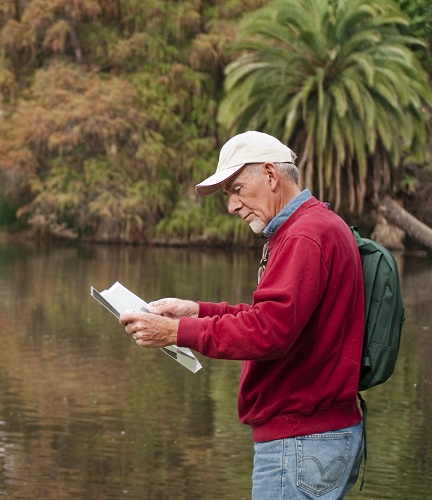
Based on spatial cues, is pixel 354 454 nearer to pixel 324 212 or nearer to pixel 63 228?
pixel 324 212

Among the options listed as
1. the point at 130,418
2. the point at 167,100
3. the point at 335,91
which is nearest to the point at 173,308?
the point at 130,418

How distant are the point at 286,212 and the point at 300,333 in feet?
1.22

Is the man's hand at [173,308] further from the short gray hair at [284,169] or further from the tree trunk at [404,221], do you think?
the tree trunk at [404,221]

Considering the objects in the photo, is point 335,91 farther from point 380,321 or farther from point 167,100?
point 380,321

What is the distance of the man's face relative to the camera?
398 cm

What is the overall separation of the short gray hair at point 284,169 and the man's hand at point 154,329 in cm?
51

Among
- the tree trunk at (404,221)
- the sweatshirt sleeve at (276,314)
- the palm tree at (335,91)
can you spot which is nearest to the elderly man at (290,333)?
the sweatshirt sleeve at (276,314)

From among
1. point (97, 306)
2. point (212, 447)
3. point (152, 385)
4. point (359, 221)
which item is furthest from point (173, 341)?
point (359, 221)

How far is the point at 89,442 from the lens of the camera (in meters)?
9.30

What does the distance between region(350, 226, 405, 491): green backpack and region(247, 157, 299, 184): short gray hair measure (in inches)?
11.9

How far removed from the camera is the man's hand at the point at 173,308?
13.2 feet

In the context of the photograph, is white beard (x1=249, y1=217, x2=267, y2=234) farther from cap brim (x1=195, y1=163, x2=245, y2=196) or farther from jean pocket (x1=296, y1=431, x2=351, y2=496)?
jean pocket (x1=296, y1=431, x2=351, y2=496)

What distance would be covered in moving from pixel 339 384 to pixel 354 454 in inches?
10.1

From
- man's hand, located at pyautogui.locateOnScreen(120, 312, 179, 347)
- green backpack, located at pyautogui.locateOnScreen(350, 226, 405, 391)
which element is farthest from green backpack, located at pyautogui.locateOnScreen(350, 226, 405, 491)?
man's hand, located at pyautogui.locateOnScreen(120, 312, 179, 347)
